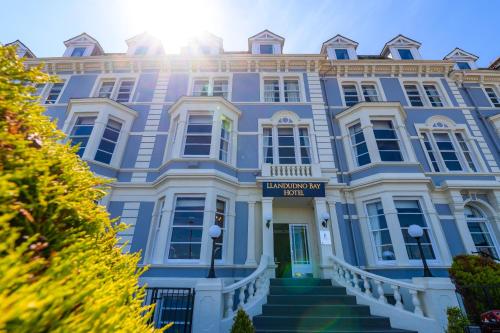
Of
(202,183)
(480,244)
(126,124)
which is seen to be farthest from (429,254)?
(126,124)

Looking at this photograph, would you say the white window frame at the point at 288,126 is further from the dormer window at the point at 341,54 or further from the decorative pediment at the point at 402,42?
the decorative pediment at the point at 402,42

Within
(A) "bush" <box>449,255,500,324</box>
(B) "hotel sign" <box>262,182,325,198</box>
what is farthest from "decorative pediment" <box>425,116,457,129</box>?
(A) "bush" <box>449,255,500,324</box>

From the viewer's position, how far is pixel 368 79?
14.0m

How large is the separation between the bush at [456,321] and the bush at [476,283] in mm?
440

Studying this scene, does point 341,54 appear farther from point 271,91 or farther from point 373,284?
point 373,284

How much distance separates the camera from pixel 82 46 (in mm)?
15406

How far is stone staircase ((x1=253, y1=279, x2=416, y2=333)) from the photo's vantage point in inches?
221

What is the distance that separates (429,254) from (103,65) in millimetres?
19603

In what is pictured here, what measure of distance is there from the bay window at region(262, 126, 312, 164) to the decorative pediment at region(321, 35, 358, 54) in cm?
772

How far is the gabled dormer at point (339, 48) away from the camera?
15.4 meters

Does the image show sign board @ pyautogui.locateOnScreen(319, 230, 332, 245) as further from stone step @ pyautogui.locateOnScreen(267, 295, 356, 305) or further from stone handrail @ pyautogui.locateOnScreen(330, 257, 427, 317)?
stone step @ pyautogui.locateOnScreen(267, 295, 356, 305)

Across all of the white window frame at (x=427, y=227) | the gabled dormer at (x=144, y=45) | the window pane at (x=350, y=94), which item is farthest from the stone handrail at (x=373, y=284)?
the gabled dormer at (x=144, y=45)

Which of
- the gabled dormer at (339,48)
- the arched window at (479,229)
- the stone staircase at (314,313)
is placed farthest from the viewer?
the gabled dormer at (339,48)

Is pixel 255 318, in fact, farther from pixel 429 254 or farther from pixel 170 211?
pixel 429 254
